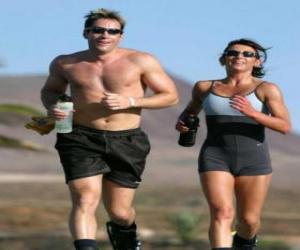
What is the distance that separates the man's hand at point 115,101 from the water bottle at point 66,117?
0.25m

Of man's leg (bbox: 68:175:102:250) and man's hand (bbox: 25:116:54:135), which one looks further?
man's hand (bbox: 25:116:54:135)

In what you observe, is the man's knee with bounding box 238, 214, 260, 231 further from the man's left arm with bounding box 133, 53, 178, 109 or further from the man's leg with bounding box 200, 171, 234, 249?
the man's left arm with bounding box 133, 53, 178, 109

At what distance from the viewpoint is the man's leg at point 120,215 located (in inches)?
410

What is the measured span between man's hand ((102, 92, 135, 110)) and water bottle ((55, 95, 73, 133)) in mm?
253

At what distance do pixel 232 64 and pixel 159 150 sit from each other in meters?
107

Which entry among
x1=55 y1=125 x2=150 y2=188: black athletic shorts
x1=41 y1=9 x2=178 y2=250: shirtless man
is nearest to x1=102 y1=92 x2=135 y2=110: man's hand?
x1=41 y1=9 x2=178 y2=250: shirtless man

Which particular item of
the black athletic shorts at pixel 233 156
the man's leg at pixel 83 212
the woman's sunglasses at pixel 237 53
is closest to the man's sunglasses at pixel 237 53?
the woman's sunglasses at pixel 237 53

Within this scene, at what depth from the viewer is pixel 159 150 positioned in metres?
117

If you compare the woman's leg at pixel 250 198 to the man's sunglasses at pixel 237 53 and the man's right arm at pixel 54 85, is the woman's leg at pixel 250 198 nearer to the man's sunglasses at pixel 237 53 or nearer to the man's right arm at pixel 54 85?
the man's sunglasses at pixel 237 53

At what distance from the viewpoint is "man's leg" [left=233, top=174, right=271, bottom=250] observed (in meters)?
10.3

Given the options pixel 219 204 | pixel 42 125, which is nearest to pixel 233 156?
pixel 219 204

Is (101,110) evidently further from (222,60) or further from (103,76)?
(222,60)

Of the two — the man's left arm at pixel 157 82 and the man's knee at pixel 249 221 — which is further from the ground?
the man's left arm at pixel 157 82

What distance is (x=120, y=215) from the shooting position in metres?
10.6
